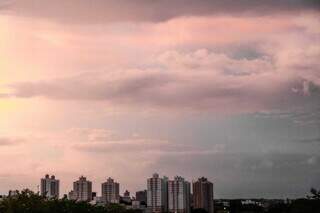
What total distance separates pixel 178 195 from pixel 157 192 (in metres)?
1.58

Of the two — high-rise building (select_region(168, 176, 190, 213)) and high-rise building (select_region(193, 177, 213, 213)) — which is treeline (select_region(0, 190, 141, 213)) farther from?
high-rise building (select_region(193, 177, 213, 213))

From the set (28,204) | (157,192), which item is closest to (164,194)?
(157,192)

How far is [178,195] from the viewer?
39438mm

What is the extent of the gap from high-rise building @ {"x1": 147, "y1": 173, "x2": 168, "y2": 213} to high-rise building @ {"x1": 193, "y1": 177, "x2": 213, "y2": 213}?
195cm

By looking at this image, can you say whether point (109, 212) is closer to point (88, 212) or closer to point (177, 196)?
point (88, 212)

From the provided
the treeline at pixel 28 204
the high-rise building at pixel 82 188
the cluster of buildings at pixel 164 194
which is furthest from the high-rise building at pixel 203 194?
the treeline at pixel 28 204

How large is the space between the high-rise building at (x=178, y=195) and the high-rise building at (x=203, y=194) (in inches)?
22.4

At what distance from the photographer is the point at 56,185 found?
36875mm

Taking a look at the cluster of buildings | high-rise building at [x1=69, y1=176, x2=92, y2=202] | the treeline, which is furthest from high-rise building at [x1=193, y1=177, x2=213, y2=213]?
the treeline

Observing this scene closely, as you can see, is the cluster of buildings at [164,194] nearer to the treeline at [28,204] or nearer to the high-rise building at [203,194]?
the high-rise building at [203,194]

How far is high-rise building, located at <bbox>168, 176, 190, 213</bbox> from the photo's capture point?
37.6 meters

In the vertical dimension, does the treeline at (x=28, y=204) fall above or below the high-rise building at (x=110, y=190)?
below

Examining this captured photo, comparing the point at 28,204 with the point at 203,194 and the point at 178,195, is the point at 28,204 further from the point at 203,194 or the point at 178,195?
the point at 203,194

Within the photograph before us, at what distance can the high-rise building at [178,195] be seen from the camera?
1481 inches
